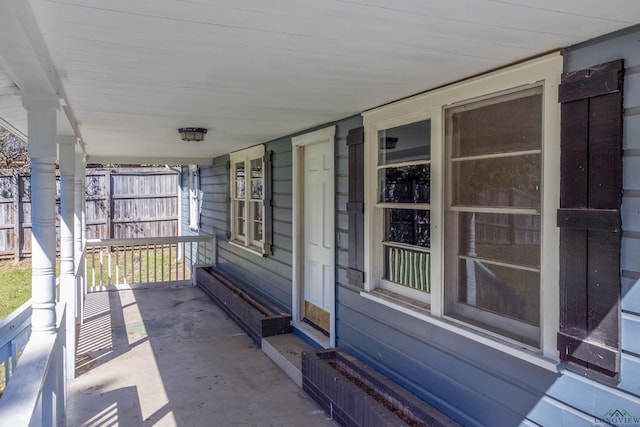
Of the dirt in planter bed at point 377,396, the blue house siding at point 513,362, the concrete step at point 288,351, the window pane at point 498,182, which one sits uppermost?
the window pane at point 498,182

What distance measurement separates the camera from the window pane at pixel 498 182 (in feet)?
7.40

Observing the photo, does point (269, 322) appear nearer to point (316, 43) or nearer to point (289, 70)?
point (289, 70)

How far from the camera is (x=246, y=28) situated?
1.79m

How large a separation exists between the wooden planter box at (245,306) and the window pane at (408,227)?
1902mm

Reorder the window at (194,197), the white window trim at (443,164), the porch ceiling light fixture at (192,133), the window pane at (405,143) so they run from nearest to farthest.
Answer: the white window trim at (443,164)
the window pane at (405,143)
the porch ceiling light fixture at (192,133)
the window at (194,197)

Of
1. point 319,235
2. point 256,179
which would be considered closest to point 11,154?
point 256,179

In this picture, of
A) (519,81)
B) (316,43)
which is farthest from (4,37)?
(519,81)

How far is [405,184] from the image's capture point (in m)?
3.21

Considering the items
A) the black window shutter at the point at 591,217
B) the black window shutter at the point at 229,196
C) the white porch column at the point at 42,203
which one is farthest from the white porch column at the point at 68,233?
the black window shutter at the point at 591,217

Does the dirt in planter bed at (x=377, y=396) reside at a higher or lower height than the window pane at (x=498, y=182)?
lower

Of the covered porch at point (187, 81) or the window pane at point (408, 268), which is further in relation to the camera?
the window pane at point (408, 268)

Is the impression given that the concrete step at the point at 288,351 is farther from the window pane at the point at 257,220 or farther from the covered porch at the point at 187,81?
the window pane at the point at 257,220

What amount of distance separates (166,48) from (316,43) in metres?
0.67

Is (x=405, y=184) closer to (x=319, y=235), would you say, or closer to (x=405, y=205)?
(x=405, y=205)
